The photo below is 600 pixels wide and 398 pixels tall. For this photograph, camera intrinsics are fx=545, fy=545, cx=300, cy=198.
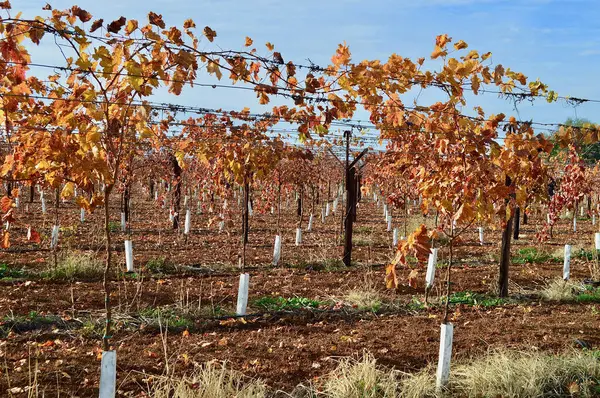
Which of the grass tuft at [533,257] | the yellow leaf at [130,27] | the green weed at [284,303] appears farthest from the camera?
the grass tuft at [533,257]

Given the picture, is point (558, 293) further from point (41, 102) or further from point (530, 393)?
point (41, 102)

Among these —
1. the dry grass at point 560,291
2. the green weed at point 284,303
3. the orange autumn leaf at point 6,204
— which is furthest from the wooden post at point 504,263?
the orange autumn leaf at point 6,204

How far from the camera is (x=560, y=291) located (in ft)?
29.0

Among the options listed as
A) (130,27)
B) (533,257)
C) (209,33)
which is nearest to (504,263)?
(533,257)

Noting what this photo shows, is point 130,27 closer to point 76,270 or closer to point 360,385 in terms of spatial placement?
point 360,385

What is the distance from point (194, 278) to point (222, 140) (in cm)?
261

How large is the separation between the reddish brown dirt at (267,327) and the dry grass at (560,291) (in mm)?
353

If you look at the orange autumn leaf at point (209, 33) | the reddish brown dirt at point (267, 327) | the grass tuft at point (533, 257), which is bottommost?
the reddish brown dirt at point (267, 327)

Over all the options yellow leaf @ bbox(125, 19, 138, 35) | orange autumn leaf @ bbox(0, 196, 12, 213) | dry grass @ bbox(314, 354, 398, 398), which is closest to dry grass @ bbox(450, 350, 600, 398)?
dry grass @ bbox(314, 354, 398, 398)

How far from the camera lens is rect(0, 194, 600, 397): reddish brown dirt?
5.14 meters

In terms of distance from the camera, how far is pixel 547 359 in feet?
16.7

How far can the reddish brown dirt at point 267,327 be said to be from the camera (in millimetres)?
5145

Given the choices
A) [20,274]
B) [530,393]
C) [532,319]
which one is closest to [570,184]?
[532,319]

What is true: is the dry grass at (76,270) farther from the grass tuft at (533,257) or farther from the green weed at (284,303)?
the grass tuft at (533,257)
